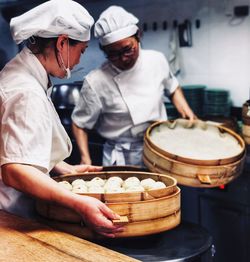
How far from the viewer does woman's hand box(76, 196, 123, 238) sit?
130cm

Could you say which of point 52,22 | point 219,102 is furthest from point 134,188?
point 219,102

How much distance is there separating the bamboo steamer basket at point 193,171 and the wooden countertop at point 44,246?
0.76m

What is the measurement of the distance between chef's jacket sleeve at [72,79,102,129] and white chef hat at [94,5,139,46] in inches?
11.7

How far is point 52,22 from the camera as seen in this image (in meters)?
1.46

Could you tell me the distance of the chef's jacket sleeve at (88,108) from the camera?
263 cm

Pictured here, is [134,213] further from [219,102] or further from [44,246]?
[219,102]

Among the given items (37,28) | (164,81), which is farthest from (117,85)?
(37,28)

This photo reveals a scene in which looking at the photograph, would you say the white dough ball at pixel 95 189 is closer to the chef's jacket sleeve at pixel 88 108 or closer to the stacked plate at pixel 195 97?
the chef's jacket sleeve at pixel 88 108

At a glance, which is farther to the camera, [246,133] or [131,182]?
[246,133]

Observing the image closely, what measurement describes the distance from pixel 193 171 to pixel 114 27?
0.95 m

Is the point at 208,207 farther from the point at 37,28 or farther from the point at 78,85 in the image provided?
the point at 37,28

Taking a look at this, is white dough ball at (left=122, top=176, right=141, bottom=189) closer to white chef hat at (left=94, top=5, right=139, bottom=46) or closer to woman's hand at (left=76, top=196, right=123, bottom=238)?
woman's hand at (left=76, top=196, right=123, bottom=238)

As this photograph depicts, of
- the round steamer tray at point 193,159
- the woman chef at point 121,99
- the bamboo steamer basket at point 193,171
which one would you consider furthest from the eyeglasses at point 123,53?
the bamboo steamer basket at point 193,171

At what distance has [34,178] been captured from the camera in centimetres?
135
